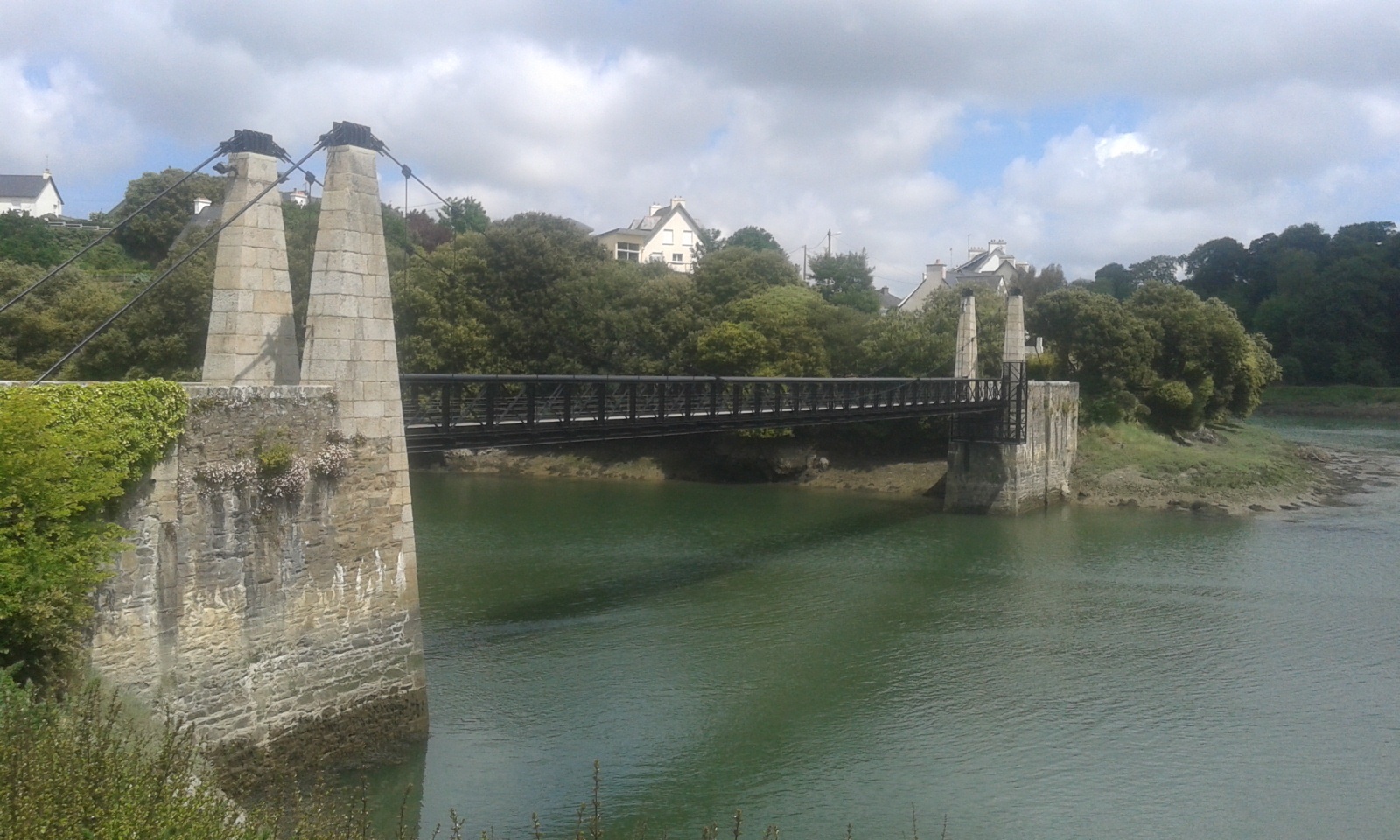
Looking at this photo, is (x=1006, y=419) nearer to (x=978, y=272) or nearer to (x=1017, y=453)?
(x=1017, y=453)

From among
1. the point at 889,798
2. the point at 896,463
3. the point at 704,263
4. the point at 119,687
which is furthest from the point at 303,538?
the point at 704,263

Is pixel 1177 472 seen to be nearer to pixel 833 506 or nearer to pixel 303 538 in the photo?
pixel 833 506

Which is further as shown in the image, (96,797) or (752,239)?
(752,239)

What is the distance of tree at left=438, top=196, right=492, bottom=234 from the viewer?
71375 millimetres

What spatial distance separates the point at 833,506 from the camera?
3475cm

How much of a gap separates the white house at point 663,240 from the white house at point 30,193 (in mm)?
34282

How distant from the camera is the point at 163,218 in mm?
49375

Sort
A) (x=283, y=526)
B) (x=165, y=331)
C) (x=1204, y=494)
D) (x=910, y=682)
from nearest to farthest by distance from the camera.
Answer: (x=283, y=526)
(x=910, y=682)
(x=165, y=331)
(x=1204, y=494)

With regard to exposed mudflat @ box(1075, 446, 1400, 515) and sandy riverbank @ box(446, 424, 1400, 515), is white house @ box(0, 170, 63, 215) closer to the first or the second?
sandy riverbank @ box(446, 424, 1400, 515)

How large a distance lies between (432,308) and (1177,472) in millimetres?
27261

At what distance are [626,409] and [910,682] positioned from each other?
10242 mm

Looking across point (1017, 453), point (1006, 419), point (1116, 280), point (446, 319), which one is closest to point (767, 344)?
point (1006, 419)

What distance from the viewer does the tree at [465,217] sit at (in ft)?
234

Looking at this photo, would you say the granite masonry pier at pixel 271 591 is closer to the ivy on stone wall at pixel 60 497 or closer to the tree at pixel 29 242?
the ivy on stone wall at pixel 60 497
